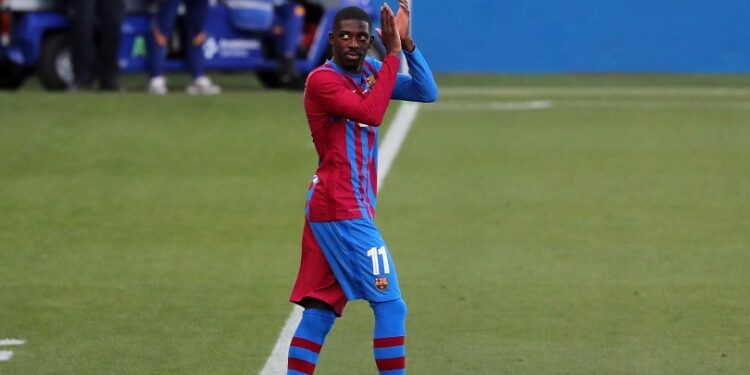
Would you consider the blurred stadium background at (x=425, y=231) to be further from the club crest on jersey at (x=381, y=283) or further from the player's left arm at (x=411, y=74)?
the player's left arm at (x=411, y=74)

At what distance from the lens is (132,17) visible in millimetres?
19391

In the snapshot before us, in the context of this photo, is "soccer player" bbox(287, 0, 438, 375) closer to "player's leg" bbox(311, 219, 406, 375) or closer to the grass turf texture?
"player's leg" bbox(311, 219, 406, 375)

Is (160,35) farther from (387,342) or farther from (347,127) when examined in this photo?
(387,342)

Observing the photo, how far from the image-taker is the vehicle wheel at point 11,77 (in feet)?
66.5

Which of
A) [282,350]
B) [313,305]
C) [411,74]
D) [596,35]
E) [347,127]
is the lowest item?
[596,35]

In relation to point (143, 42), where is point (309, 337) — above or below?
above

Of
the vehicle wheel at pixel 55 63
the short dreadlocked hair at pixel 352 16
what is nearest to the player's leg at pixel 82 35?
the vehicle wheel at pixel 55 63

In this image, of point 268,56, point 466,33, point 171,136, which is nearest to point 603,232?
point 171,136

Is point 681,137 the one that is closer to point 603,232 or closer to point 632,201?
point 632,201

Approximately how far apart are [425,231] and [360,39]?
16.2 ft

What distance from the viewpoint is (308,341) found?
5883mm

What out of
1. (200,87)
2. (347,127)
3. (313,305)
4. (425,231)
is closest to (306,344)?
(313,305)

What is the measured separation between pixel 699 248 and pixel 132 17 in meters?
10.8

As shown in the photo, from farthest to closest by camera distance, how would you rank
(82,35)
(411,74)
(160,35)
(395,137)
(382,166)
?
(160,35)
(82,35)
(395,137)
(382,166)
(411,74)
